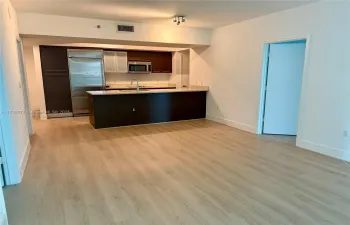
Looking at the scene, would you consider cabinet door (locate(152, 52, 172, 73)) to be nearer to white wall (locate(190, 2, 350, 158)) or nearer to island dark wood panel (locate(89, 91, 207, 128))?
island dark wood panel (locate(89, 91, 207, 128))

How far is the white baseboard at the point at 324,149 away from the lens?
3432 mm

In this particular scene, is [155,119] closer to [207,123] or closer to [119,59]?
[207,123]

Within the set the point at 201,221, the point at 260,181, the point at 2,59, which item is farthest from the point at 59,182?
the point at 260,181

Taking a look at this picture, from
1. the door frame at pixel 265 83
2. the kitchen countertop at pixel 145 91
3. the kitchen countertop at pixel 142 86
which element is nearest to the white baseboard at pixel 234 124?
the door frame at pixel 265 83

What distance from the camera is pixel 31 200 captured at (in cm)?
232

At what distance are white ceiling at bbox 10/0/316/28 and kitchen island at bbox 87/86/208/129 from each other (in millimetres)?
1784

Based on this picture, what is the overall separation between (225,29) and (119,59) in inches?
144

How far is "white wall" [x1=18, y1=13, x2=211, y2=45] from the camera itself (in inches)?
168

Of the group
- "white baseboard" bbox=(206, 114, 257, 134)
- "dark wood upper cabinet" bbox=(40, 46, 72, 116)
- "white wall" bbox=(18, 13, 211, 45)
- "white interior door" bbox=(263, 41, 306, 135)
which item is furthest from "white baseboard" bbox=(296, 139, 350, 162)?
"dark wood upper cabinet" bbox=(40, 46, 72, 116)

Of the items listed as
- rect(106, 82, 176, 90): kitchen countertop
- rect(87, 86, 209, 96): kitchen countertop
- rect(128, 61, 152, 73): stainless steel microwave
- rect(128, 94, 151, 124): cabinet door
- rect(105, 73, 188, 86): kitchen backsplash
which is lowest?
rect(128, 94, 151, 124): cabinet door

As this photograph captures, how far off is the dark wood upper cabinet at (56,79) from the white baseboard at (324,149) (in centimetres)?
624

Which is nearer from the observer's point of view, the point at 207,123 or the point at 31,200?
the point at 31,200

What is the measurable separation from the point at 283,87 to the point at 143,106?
10.9ft

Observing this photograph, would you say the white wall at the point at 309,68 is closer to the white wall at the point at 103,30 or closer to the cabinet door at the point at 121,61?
the white wall at the point at 103,30
